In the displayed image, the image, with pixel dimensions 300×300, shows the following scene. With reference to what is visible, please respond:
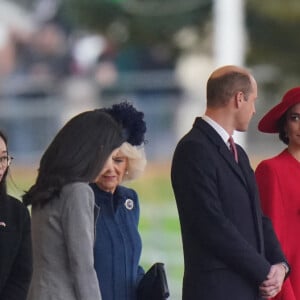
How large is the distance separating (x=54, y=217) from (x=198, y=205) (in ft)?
2.40

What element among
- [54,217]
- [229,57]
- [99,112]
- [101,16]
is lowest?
[54,217]

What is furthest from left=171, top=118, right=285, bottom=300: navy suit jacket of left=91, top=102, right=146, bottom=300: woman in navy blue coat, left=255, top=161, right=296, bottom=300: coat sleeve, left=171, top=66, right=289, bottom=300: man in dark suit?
left=255, top=161, right=296, bottom=300: coat sleeve

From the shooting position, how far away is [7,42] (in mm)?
26031

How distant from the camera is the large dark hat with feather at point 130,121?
5301 millimetres

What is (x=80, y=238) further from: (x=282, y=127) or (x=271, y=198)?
(x=282, y=127)

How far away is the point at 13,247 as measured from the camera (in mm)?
5332

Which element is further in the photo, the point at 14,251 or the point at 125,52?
the point at 125,52

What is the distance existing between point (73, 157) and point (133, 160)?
718 millimetres

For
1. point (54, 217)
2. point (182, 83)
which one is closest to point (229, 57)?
point (182, 83)

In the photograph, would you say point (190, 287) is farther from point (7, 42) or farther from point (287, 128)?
point (7, 42)

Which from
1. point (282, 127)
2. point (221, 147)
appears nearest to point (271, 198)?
point (282, 127)

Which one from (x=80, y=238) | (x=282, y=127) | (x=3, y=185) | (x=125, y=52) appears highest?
(x=125, y=52)

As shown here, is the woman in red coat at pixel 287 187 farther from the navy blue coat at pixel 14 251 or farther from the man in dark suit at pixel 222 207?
the navy blue coat at pixel 14 251

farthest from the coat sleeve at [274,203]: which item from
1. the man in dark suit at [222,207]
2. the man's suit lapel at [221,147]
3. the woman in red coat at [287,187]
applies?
the man's suit lapel at [221,147]
